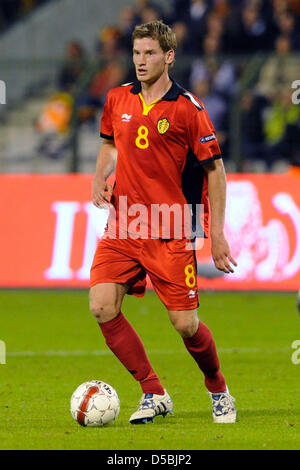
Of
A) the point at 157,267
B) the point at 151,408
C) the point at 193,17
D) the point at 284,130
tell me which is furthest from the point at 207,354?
the point at 193,17

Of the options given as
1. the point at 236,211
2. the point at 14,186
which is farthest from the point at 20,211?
the point at 236,211

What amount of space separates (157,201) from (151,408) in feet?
3.93

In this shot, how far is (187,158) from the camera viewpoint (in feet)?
21.4

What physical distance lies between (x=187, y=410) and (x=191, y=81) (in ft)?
34.5

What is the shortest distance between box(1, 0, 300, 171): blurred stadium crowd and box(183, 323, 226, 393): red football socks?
9.63m

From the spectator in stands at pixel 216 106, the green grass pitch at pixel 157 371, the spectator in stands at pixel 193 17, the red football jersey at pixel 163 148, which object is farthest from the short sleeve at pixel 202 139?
the spectator in stands at pixel 193 17

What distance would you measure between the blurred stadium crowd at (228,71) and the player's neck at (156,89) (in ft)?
31.4

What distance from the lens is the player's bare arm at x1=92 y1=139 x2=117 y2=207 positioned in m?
6.57

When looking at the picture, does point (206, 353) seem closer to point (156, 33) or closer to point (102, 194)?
point (102, 194)

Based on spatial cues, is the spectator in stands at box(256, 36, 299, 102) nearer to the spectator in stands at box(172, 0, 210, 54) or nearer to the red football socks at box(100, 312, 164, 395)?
the spectator in stands at box(172, 0, 210, 54)

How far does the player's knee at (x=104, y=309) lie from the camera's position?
643 centimetres

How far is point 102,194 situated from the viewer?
6555 mm

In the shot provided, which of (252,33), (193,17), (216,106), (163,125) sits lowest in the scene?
(163,125)
